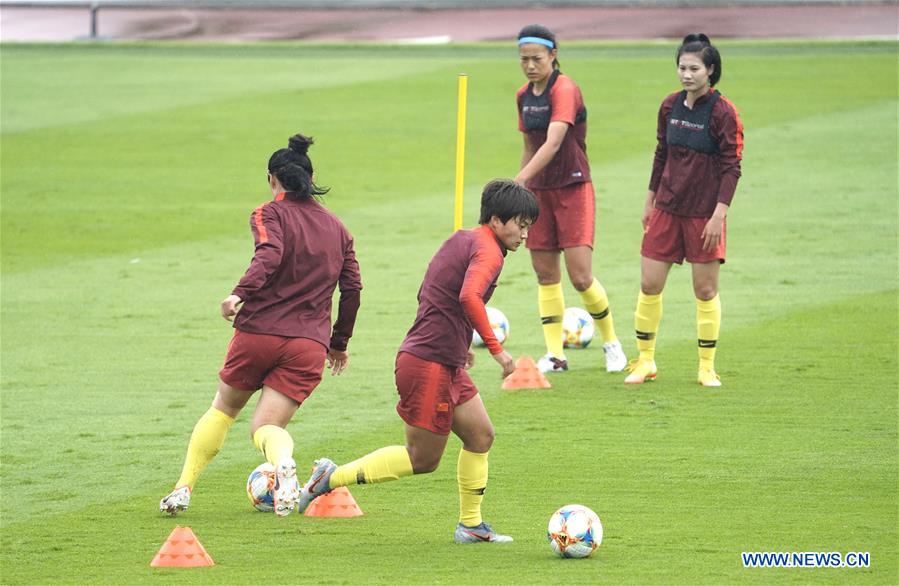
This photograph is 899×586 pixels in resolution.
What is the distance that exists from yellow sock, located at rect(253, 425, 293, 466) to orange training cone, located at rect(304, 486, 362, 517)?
593 millimetres

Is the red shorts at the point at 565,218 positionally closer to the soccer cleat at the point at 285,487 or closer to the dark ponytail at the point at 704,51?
the dark ponytail at the point at 704,51

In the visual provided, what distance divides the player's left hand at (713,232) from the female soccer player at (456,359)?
3481mm

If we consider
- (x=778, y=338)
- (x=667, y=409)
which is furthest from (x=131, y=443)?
(x=778, y=338)

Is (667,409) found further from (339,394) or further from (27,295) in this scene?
(27,295)

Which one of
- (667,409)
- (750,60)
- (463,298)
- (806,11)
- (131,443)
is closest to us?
(463,298)

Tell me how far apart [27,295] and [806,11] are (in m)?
26.2

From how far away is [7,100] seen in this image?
28469 mm

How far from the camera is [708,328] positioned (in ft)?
36.4

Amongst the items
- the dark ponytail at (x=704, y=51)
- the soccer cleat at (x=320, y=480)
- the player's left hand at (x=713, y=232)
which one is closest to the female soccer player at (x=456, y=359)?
the soccer cleat at (x=320, y=480)

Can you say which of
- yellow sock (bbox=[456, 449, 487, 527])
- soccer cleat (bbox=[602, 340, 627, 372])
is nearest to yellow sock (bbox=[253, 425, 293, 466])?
yellow sock (bbox=[456, 449, 487, 527])

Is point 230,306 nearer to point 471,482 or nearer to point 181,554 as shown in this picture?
point 181,554

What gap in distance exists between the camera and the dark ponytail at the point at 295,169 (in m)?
7.70

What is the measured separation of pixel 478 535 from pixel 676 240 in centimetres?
414

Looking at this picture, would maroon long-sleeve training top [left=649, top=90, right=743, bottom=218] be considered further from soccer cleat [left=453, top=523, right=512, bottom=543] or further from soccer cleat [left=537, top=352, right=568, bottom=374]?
soccer cleat [left=453, top=523, right=512, bottom=543]
